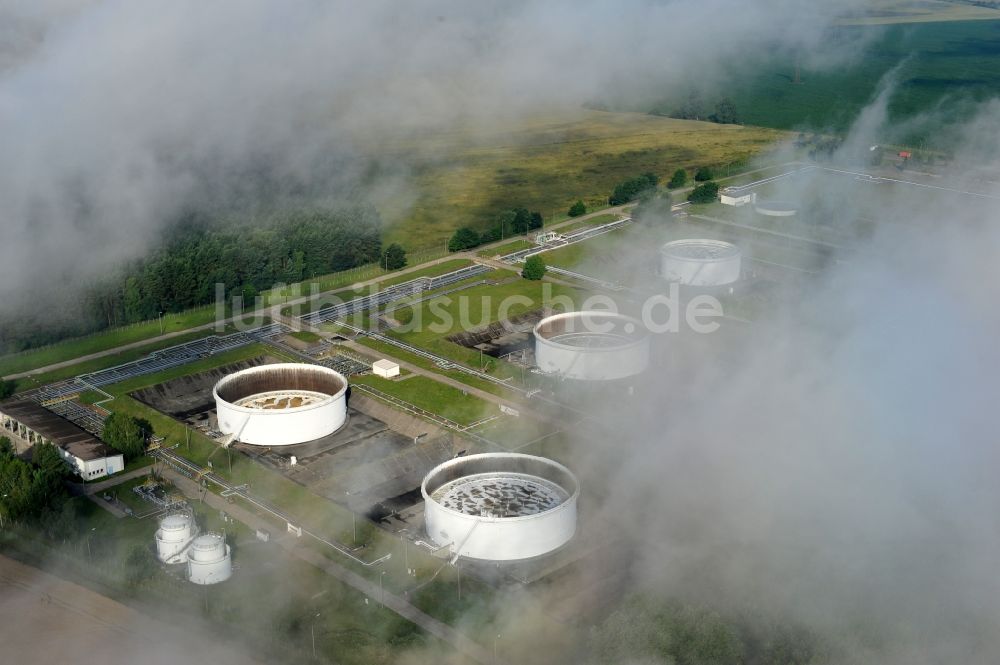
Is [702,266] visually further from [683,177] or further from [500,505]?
[500,505]

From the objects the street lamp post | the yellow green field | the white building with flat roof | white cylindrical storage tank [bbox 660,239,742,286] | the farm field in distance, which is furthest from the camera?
the farm field in distance

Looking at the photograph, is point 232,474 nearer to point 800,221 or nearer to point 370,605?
point 370,605

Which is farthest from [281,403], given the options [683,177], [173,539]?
[683,177]

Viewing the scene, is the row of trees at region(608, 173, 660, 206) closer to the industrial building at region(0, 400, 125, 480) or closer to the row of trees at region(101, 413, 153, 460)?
the row of trees at region(101, 413, 153, 460)

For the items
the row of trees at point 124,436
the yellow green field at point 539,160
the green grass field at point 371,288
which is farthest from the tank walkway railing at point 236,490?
the yellow green field at point 539,160

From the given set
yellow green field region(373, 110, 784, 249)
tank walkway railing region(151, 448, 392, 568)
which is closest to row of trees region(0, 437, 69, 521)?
tank walkway railing region(151, 448, 392, 568)

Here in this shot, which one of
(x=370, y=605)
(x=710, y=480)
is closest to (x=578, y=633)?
(x=370, y=605)
